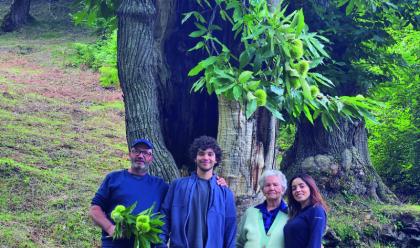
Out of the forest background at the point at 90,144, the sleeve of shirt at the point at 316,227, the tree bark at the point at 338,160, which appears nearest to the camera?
the sleeve of shirt at the point at 316,227

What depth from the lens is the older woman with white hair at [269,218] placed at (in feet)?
18.1

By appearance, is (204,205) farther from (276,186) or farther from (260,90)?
(260,90)

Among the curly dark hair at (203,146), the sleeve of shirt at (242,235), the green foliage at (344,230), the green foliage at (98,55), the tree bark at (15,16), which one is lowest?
the green foliage at (344,230)

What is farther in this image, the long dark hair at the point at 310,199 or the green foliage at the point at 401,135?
the green foliage at the point at 401,135

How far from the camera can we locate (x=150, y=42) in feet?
24.0

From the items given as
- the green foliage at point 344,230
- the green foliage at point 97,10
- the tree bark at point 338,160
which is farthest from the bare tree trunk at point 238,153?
the tree bark at point 338,160

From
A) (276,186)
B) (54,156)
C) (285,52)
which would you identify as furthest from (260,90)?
(54,156)

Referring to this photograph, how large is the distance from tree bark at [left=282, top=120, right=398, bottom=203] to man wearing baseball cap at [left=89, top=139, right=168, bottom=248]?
644 centimetres

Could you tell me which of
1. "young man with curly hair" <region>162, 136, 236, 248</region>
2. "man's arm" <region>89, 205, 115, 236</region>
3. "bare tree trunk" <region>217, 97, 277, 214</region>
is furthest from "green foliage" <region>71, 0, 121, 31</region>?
"young man with curly hair" <region>162, 136, 236, 248</region>

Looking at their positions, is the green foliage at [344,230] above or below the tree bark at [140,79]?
below

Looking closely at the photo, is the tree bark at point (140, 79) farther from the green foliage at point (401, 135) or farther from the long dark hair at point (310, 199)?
the green foliage at point (401, 135)

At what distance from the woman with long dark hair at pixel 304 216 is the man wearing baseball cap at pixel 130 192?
3.77 ft

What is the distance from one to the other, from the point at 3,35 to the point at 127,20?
22.0m

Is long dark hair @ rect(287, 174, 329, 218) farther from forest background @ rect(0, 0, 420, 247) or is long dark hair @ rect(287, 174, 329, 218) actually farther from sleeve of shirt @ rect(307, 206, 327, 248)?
forest background @ rect(0, 0, 420, 247)
